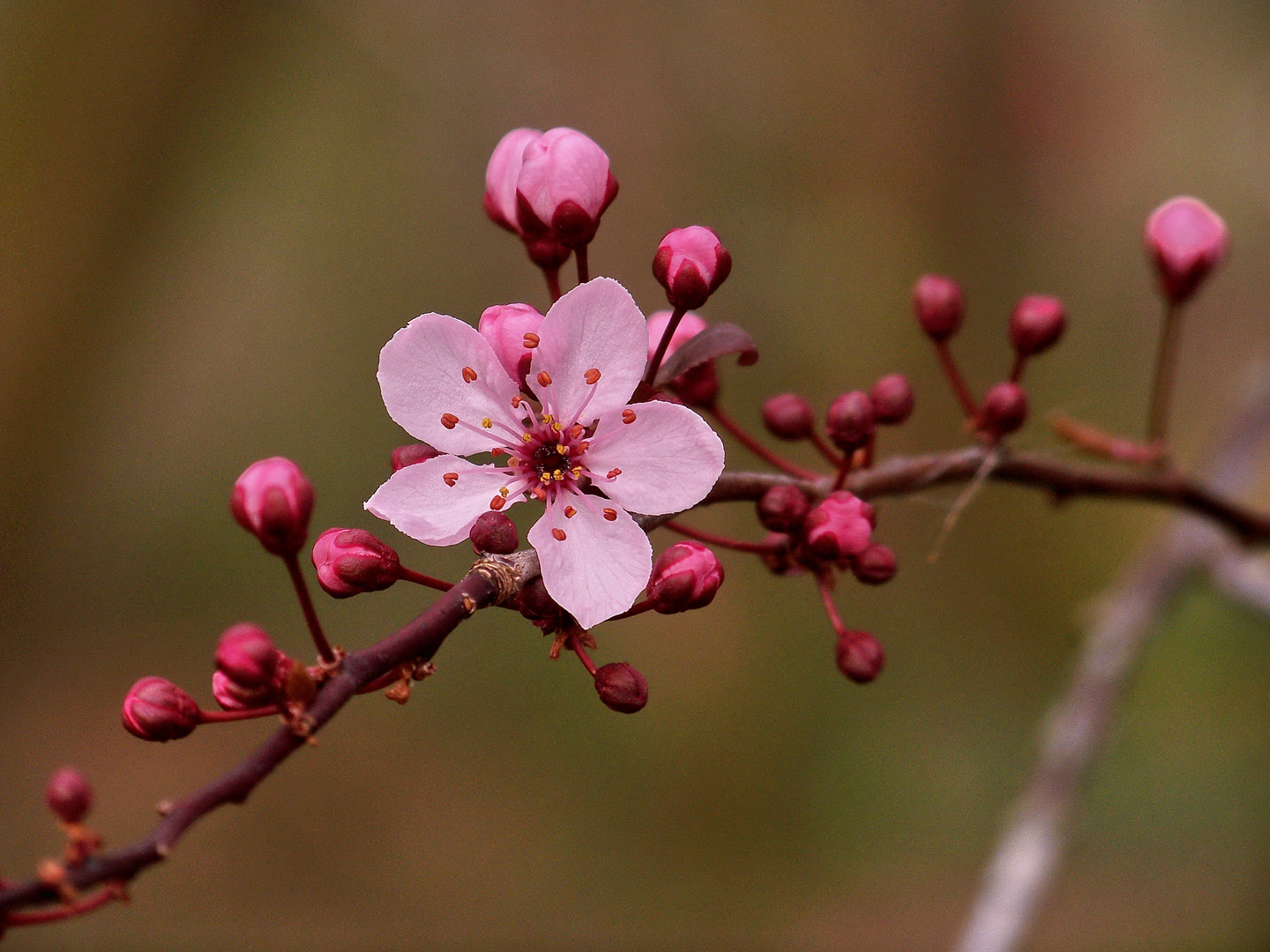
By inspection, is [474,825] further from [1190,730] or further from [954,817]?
[1190,730]

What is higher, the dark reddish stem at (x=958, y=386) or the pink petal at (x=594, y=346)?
the dark reddish stem at (x=958, y=386)

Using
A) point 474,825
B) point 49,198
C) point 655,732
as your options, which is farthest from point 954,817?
point 49,198

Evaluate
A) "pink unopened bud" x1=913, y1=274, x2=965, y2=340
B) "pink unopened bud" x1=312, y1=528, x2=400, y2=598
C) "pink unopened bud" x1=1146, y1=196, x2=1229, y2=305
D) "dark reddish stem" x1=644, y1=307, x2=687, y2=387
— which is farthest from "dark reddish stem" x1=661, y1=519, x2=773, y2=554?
"pink unopened bud" x1=1146, y1=196, x2=1229, y2=305

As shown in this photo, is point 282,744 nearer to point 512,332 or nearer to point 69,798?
point 69,798

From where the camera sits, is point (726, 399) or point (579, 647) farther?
point (726, 399)

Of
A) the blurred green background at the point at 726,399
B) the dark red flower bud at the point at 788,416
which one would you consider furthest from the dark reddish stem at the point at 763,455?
the blurred green background at the point at 726,399

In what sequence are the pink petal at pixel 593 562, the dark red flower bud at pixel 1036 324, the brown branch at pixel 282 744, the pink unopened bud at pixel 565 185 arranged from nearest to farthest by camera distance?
the brown branch at pixel 282 744 → the pink petal at pixel 593 562 → the pink unopened bud at pixel 565 185 → the dark red flower bud at pixel 1036 324

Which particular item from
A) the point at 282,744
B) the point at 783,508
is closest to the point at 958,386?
the point at 783,508

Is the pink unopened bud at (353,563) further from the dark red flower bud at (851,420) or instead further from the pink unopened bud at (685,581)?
the dark red flower bud at (851,420)
